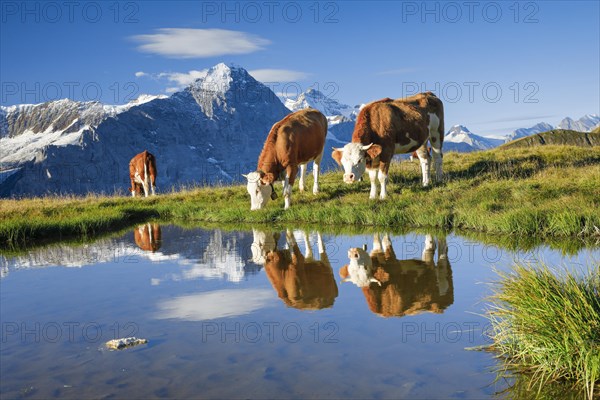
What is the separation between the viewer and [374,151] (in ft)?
56.1

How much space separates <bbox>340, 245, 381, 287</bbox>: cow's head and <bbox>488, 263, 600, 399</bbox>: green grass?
295cm

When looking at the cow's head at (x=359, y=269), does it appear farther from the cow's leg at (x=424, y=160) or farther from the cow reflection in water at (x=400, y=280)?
the cow's leg at (x=424, y=160)

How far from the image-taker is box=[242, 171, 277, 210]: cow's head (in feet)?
59.4

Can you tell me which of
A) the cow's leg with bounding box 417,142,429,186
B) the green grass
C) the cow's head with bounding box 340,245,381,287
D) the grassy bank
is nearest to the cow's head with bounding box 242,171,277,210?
the grassy bank

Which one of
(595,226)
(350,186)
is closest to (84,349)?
(595,226)

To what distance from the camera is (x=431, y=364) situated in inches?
213

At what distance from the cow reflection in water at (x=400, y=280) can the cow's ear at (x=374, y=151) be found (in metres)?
5.88

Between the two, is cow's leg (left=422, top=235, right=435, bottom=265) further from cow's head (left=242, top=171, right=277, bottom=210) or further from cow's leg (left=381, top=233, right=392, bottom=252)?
cow's head (left=242, top=171, right=277, bottom=210)

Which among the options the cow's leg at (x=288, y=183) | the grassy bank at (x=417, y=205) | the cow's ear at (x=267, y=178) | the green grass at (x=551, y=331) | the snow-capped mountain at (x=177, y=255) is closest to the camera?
the green grass at (x=551, y=331)

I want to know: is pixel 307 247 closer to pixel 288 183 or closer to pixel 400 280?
pixel 400 280

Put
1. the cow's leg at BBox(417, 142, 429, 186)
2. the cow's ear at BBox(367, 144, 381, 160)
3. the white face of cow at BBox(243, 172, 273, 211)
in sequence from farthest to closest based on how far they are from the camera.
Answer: the cow's leg at BBox(417, 142, 429, 186)
the white face of cow at BBox(243, 172, 273, 211)
the cow's ear at BBox(367, 144, 381, 160)

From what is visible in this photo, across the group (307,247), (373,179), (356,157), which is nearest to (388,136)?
(373,179)

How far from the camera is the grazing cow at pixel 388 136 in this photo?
1722 centimetres

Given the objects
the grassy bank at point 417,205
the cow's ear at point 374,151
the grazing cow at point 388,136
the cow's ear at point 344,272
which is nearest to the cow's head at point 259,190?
the grassy bank at point 417,205
